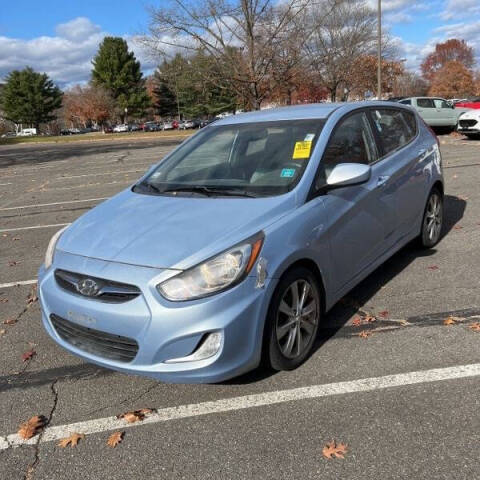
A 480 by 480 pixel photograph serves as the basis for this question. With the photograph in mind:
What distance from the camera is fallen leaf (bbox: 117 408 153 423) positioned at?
2873mm

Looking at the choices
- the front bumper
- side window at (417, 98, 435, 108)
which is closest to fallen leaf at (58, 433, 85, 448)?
the front bumper

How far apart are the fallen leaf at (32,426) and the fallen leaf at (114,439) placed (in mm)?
458

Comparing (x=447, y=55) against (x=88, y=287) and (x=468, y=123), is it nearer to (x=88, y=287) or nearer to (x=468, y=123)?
(x=468, y=123)

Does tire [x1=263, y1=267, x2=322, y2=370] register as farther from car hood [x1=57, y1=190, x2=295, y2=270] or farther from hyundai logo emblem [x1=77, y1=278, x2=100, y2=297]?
hyundai logo emblem [x1=77, y1=278, x2=100, y2=297]

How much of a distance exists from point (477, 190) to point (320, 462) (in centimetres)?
723

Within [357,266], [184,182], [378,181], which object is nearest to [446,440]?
[357,266]

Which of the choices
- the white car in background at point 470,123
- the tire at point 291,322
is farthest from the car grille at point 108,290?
the white car in background at point 470,123

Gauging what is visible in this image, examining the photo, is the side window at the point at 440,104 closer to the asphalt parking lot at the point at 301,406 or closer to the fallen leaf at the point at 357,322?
the asphalt parking lot at the point at 301,406

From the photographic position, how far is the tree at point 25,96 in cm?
7919

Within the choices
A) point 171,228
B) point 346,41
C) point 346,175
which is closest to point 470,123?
point 346,175

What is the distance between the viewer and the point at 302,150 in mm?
3668

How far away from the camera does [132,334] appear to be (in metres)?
2.75

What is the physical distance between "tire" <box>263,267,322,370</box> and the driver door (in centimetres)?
33

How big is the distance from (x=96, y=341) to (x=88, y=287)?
33 centimetres
